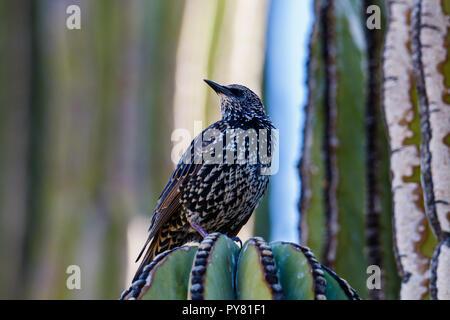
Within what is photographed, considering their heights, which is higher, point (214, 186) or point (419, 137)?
point (419, 137)

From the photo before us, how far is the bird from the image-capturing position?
133 inches

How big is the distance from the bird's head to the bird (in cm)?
14

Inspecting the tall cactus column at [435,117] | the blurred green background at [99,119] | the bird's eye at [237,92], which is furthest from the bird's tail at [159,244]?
the blurred green background at [99,119]

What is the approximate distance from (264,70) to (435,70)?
2927 mm

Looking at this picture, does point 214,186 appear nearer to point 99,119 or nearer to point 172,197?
point 172,197

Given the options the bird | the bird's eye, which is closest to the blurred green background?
the bird's eye

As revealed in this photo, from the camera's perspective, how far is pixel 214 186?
3.38m

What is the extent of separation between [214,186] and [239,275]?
53.3 inches

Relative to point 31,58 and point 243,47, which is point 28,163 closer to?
point 31,58

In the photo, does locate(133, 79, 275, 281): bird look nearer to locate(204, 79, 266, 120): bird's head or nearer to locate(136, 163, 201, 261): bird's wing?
locate(136, 163, 201, 261): bird's wing

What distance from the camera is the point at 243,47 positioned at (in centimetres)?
528

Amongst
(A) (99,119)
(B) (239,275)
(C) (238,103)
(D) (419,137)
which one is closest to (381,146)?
(D) (419,137)

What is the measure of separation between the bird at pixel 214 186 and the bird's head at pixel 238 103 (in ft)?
0.46
